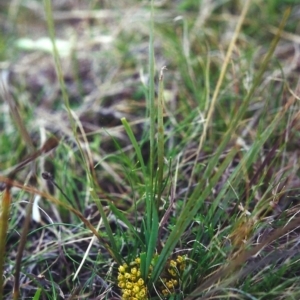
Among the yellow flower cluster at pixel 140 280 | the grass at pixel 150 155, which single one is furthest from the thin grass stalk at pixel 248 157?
the yellow flower cluster at pixel 140 280

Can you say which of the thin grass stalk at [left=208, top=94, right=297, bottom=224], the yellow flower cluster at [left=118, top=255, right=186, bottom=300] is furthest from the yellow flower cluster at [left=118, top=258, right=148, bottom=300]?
the thin grass stalk at [left=208, top=94, right=297, bottom=224]

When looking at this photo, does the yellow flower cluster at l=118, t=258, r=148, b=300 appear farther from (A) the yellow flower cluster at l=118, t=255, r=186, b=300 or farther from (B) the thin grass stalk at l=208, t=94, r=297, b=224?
(B) the thin grass stalk at l=208, t=94, r=297, b=224

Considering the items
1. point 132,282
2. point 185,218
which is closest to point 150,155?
Result: point 185,218

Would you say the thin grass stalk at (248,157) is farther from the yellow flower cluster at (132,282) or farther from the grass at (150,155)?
the yellow flower cluster at (132,282)

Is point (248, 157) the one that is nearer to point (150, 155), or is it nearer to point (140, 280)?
point (150, 155)

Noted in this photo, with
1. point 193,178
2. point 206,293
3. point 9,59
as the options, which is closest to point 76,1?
point 9,59

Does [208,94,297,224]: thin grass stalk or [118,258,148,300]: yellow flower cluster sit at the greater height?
[208,94,297,224]: thin grass stalk

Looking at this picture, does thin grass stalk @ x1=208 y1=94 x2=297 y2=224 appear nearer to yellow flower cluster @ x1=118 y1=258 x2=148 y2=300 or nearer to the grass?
the grass
